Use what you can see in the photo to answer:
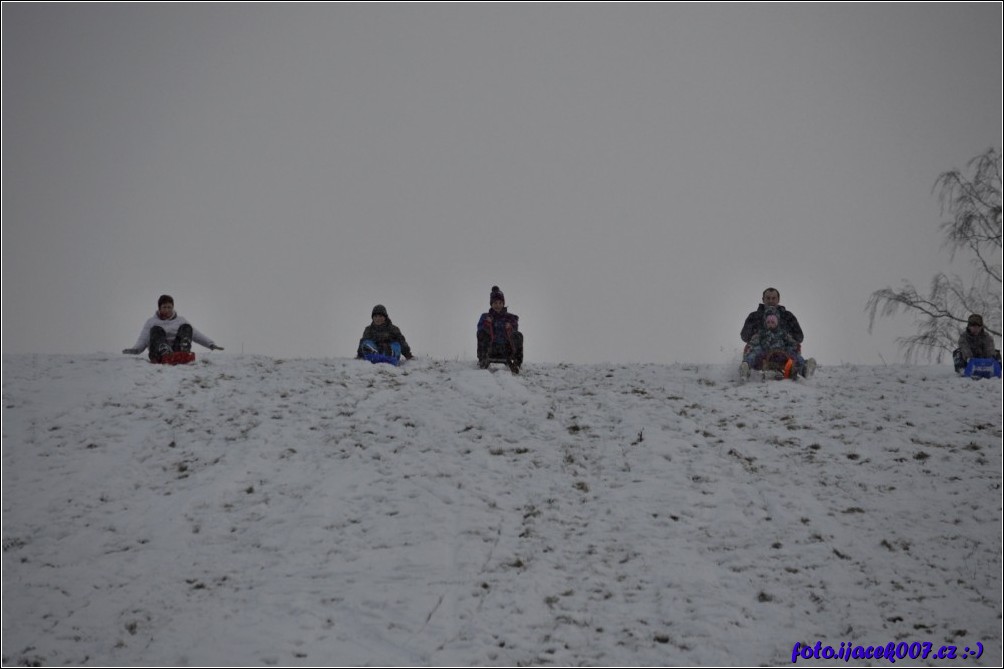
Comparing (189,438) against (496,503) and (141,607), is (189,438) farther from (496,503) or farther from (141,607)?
(496,503)

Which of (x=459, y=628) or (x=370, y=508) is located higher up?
(x=370, y=508)

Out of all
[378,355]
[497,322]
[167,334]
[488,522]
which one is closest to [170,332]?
[167,334]

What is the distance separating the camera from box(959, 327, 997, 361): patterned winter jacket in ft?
53.3

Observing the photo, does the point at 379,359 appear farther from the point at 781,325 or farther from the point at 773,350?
the point at 781,325

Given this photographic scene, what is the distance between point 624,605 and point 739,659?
53.9 inches

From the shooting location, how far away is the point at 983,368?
15.9 meters

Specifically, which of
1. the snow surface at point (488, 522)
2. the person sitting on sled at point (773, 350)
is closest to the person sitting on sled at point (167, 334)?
the snow surface at point (488, 522)

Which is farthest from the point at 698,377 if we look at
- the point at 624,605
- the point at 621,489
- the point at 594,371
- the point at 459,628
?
the point at 459,628

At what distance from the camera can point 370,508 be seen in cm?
1022

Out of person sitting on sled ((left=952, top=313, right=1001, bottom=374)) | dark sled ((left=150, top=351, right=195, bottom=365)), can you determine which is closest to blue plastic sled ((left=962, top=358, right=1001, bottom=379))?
person sitting on sled ((left=952, top=313, right=1001, bottom=374))

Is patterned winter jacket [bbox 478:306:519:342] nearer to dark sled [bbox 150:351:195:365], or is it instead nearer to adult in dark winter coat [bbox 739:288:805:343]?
adult in dark winter coat [bbox 739:288:805:343]

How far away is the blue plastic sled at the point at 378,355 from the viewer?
17.2m

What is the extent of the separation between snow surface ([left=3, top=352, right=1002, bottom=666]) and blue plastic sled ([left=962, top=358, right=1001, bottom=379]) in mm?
1500

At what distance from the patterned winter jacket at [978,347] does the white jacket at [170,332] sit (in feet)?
58.1
